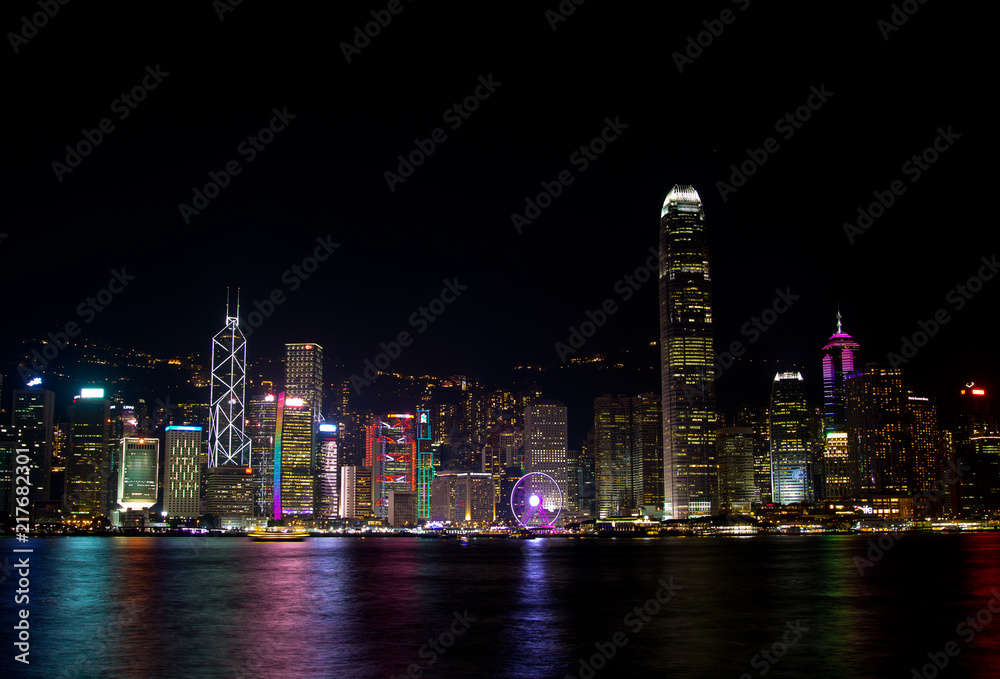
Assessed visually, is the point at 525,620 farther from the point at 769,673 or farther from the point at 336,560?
the point at 336,560

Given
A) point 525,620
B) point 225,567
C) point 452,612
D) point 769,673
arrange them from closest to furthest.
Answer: point 769,673 → point 525,620 → point 452,612 → point 225,567

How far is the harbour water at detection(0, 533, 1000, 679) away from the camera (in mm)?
36625

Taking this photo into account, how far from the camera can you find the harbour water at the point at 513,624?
120ft

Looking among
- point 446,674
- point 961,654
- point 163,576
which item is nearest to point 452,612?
point 446,674

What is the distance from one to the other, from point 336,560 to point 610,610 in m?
65.6

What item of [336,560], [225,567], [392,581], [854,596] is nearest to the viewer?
[854,596]

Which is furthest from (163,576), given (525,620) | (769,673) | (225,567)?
(769,673)

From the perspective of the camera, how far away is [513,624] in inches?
1932

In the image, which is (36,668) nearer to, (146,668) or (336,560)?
(146,668)

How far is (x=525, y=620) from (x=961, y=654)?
21.7 meters

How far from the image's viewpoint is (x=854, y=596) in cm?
6222

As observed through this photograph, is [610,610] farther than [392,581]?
No

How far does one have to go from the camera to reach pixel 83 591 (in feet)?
214

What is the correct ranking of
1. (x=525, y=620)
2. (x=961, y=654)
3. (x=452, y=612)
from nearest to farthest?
(x=961, y=654) < (x=525, y=620) < (x=452, y=612)
